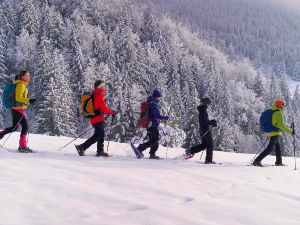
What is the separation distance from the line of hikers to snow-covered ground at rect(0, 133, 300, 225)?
180cm

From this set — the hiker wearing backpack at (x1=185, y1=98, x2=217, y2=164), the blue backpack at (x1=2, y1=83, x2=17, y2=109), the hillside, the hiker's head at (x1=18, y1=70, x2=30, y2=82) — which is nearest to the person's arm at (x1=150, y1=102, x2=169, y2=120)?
A: the hiker wearing backpack at (x1=185, y1=98, x2=217, y2=164)

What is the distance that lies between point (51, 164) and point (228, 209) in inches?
148

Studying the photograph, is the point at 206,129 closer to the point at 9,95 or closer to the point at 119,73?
the point at 9,95

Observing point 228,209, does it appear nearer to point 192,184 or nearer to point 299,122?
point 192,184

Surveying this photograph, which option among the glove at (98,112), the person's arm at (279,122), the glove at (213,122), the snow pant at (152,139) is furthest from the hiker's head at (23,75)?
the person's arm at (279,122)

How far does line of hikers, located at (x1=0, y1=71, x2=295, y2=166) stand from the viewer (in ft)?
31.8

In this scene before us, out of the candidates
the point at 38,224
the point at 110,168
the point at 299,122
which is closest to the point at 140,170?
the point at 110,168

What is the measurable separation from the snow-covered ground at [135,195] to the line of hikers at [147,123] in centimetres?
180

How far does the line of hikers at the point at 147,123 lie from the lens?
31.8ft

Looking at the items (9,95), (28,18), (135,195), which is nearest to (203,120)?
(9,95)

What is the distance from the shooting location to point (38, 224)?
14.7 feet

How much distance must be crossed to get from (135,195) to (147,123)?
17.2 ft

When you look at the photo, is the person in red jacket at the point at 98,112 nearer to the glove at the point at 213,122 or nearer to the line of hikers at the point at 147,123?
the line of hikers at the point at 147,123

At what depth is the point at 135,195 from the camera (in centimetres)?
586
